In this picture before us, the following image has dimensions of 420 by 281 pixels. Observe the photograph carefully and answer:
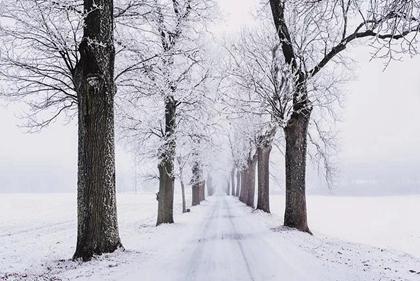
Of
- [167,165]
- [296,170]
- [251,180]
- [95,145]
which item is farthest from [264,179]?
[95,145]

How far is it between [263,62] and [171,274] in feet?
43.3

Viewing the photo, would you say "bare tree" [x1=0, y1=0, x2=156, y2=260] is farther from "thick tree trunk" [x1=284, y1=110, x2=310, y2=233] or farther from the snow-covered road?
"thick tree trunk" [x1=284, y1=110, x2=310, y2=233]

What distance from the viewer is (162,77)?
42.1 feet

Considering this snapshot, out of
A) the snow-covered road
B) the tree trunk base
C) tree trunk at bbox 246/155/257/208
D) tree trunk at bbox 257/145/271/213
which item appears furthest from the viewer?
tree trunk at bbox 246/155/257/208

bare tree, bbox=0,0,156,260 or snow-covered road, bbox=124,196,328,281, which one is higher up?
bare tree, bbox=0,0,156,260

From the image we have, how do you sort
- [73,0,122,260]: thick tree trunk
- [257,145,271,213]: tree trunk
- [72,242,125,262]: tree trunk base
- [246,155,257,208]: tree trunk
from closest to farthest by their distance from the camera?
[72,242,125,262]: tree trunk base → [73,0,122,260]: thick tree trunk → [257,145,271,213]: tree trunk → [246,155,257,208]: tree trunk

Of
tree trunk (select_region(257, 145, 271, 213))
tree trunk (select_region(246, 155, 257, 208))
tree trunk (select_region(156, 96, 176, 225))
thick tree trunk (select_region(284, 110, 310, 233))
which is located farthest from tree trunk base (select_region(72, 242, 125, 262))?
tree trunk (select_region(246, 155, 257, 208))

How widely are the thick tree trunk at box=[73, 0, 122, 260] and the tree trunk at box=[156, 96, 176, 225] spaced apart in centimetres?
887

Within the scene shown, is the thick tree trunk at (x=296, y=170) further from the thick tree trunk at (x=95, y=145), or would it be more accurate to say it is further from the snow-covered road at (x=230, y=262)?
the thick tree trunk at (x=95, y=145)

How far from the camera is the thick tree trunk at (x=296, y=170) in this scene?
48.2 ft

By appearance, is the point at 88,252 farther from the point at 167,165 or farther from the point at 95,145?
the point at 167,165

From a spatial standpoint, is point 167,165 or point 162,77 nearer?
point 162,77

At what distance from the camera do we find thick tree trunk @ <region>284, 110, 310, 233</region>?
1469 cm

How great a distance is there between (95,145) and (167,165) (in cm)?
1040
